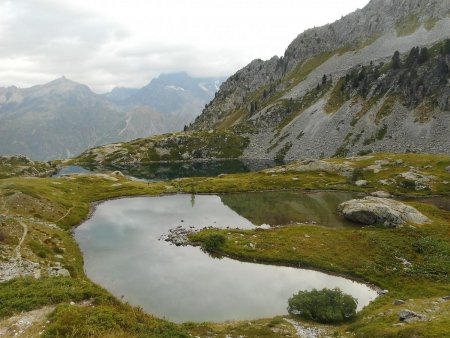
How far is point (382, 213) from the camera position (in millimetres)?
76875

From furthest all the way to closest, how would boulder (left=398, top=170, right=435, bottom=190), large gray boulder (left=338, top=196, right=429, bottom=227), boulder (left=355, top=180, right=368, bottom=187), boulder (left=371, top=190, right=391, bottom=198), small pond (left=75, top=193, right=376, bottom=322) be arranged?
boulder (left=355, top=180, right=368, bottom=187)
boulder (left=398, top=170, right=435, bottom=190)
boulder (left=371, top=190, right=391, bottom=198)
large gray boulder (left=338, top=196, right=429, bottom=227)
small pond (left=75, top=193, right=376, bottom=322)

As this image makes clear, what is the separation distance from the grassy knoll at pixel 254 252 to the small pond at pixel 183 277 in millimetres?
3183

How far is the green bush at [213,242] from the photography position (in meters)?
67.9

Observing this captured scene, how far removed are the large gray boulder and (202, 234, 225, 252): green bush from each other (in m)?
31.8

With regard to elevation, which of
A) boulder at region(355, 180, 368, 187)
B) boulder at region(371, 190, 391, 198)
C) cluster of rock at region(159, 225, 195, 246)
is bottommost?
boulder at region(371, 190, 391, 198)

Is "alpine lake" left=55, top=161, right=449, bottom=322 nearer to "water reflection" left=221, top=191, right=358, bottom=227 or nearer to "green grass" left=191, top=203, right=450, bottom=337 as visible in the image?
"water reflection" left=221, top=191, right=358, bottom=227

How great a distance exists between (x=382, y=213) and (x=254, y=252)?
30542 mm

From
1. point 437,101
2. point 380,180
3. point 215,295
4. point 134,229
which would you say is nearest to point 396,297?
point 215,295

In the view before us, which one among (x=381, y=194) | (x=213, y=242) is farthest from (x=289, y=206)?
(x=213, y=242)

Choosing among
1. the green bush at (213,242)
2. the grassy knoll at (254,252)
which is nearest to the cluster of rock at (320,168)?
the grassy knoll at (254,252)

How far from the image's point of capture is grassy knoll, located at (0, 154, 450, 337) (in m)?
29.1

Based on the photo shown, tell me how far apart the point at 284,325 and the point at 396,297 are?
17.7m

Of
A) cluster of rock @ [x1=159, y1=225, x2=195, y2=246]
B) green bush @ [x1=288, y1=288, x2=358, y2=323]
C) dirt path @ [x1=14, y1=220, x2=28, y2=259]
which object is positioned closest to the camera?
green bush @ [x1=288, y1=288, x2=358, y2=323]

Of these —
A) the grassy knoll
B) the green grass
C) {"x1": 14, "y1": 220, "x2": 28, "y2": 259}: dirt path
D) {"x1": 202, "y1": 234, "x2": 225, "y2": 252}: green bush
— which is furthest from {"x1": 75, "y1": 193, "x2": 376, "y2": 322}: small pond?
{"x1": 14, "y1": 220, "x2": 28, "y2": 259}: dirt path
